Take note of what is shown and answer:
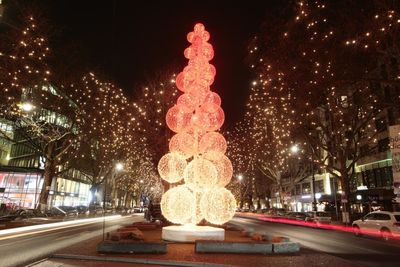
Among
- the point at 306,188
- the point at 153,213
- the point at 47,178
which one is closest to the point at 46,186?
the point at 47,178

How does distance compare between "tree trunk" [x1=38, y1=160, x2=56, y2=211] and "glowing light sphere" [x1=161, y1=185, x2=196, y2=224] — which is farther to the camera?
"tree trunk" [x1=38, y1=160, x2=56, y2=211]

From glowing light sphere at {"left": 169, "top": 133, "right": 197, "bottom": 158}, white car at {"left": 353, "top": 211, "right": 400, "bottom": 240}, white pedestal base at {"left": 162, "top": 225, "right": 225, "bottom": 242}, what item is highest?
glowing light sphere at {"left": 169, "top": 133, "right": 197, "bottom": 158}

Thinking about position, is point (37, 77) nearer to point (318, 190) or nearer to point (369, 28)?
point (369, 28)

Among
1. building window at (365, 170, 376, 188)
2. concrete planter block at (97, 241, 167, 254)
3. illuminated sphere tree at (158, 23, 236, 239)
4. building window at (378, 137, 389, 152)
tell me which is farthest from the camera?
building window at (365, 170, 376, 188)

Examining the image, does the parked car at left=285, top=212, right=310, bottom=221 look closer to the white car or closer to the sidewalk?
the white car

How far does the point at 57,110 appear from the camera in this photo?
100 feet

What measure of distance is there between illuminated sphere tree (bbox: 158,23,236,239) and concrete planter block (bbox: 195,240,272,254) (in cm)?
222

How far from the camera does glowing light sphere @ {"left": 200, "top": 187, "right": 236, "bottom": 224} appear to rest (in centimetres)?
1415

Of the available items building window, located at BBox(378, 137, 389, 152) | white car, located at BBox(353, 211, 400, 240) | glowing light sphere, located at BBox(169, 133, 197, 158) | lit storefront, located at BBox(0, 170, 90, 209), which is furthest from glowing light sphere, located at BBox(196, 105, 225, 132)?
lit storefront, located at BBox(0, 170, 90, 209)

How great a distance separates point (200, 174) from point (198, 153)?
1.27 metres

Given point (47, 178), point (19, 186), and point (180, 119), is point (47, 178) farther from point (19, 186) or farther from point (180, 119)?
point (180, 119)

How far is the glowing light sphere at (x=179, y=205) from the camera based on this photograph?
1420 cm

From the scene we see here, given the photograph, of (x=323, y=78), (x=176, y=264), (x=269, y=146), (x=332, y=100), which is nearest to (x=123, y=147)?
(x=269, y=146)

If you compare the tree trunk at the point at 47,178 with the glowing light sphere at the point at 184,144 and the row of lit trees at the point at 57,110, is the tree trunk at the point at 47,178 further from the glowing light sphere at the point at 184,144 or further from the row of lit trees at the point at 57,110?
the glowing light sphere at the point at 184,144
